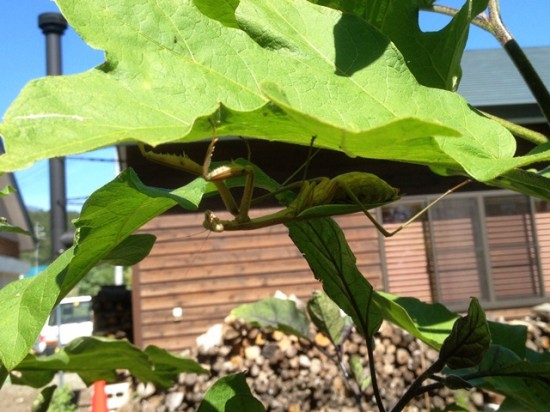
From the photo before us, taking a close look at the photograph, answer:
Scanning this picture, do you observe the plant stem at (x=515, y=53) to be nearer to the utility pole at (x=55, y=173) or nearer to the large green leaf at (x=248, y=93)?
the large green leaf at (x=248, y=93)

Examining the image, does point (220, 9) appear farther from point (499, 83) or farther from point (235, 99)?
point (499, 83)

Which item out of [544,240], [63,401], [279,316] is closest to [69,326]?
[63,401]

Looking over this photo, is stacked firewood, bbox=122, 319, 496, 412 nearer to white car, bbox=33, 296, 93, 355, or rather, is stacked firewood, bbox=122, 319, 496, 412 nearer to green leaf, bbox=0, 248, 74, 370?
green leaf, bbox=0, 248, 74, 370

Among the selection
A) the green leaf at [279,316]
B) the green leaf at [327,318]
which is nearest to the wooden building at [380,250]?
the green leaf at [279,316]

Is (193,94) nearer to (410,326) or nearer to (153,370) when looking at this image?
(410,326)

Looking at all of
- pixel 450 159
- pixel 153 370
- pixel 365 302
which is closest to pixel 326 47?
pixel 450 159
